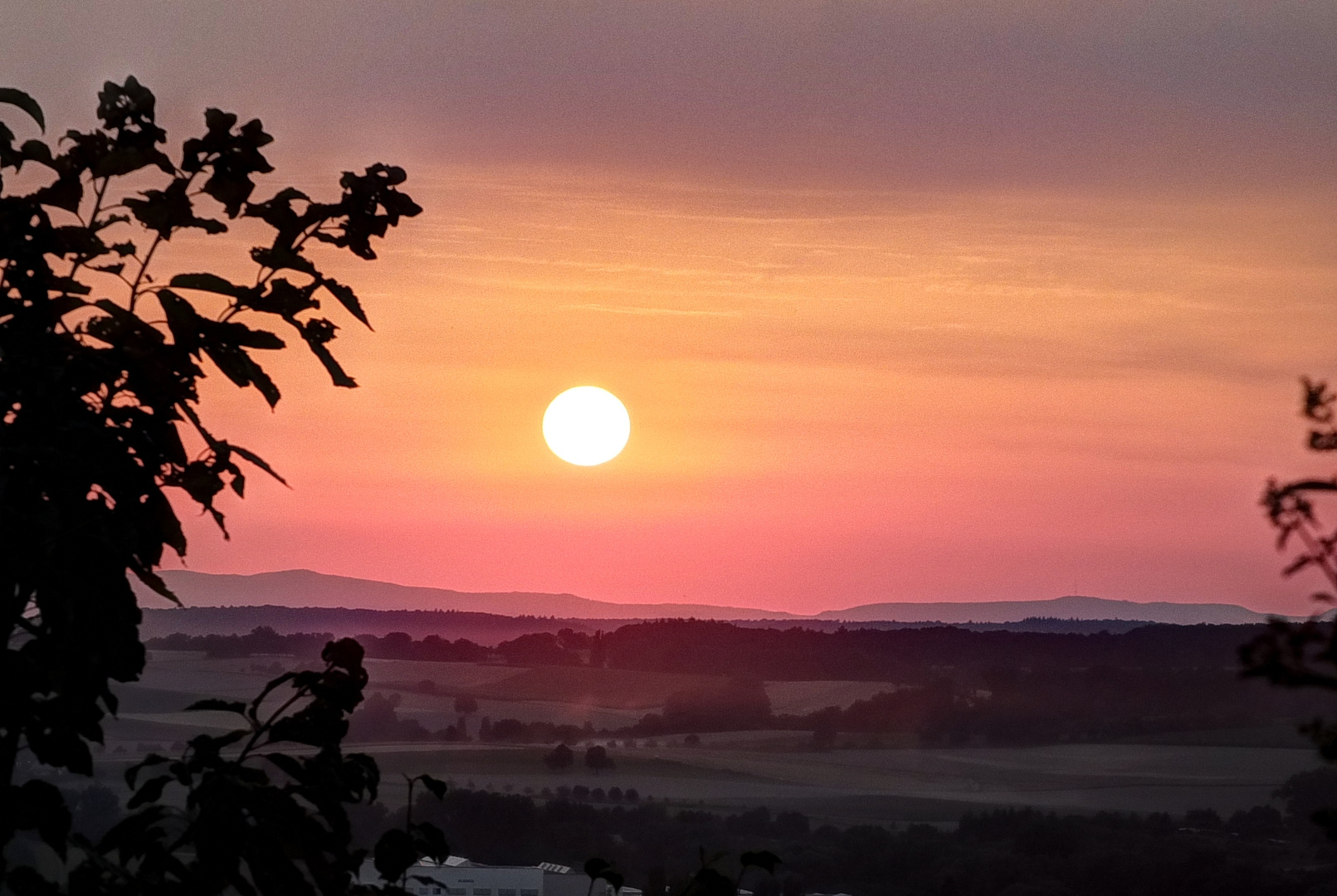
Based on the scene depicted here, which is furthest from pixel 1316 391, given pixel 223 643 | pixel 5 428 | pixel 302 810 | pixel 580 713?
pixel 580 713

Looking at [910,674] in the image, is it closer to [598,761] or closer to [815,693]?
[815,693]

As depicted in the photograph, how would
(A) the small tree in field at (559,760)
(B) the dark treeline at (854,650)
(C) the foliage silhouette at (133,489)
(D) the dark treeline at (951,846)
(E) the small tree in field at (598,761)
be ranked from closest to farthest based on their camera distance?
1. (C) the foliage silhouette at (133,489)
2. (D) the dark treeline at (951,846)
3. (A) the small tree in field at (559,760)
4. (E) the small tree in field at (598,761)
5. (B) the dark treeline at (854,650)

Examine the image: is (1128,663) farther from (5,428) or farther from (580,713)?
(5,428)

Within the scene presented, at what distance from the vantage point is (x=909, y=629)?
17938cm

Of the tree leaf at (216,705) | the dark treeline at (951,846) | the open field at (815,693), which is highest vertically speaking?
the open field at (815,693)

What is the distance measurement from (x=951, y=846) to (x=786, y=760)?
147ft

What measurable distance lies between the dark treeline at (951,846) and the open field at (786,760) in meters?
9.35

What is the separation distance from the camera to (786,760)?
160500 mm

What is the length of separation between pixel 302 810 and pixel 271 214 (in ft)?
5.65

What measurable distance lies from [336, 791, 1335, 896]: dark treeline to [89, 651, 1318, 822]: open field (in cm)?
935

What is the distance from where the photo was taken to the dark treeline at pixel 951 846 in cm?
9394

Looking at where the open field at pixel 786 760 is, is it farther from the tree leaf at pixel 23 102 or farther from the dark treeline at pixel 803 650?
the tree leaf at pixel 23 102

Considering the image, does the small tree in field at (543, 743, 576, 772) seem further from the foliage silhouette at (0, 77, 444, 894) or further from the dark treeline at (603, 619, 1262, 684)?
the foliage silhouette at (0, 77, 444, 894)

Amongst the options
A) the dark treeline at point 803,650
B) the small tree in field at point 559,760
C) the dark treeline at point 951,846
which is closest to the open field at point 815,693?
the dark treeline at point 803,650
